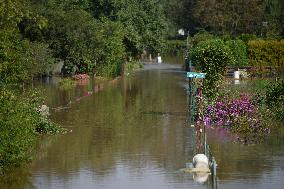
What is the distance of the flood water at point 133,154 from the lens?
683 inches

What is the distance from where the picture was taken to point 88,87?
1650 inches

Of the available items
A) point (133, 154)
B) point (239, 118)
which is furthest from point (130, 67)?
point (133, 154)

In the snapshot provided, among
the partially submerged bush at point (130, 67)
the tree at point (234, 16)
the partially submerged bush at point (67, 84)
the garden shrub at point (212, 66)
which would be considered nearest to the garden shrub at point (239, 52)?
the partially submerged bush at point (130, 67)

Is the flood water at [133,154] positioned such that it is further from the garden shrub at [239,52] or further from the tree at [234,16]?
the tree at [234,16]

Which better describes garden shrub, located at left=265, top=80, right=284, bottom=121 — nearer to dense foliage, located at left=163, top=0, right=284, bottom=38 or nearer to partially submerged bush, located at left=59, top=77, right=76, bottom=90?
partially submerged bush, located at left=59, top=77, right=76, bottom=90

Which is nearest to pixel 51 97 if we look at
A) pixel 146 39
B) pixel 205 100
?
pixel 205 100

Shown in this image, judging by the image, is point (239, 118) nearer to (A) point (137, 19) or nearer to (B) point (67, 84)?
(B) point (67, 84)

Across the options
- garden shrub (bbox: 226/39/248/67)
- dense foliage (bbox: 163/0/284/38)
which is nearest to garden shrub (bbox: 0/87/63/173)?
garden shrub (bbox: 226/39/248/67)

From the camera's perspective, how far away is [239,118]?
2459 centimetres

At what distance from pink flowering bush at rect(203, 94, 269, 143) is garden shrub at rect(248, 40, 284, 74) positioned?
21495 mm

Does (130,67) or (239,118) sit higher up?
(130,67)

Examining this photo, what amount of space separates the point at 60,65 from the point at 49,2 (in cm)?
532

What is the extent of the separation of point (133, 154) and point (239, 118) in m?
5.49

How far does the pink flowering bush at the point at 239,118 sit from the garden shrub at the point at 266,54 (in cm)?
2149
